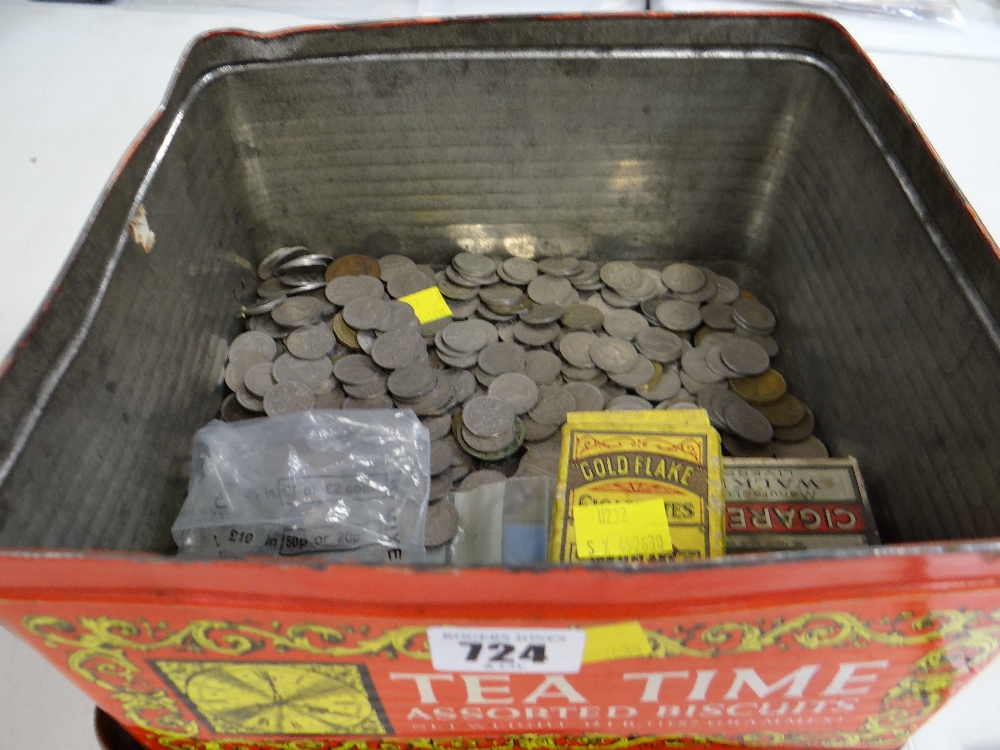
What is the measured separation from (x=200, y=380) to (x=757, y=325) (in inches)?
36.0

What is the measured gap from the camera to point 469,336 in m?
1.18

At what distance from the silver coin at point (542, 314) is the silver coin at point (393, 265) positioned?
238 millimetres

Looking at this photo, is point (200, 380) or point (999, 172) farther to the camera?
point (999, 172)

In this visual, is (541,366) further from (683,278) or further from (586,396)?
(683,278)

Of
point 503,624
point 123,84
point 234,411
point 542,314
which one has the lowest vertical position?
point 234,411

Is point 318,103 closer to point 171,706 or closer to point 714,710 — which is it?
point 171,706

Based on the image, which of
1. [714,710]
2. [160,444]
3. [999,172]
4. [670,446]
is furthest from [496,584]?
[999,172]

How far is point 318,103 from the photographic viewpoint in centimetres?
113

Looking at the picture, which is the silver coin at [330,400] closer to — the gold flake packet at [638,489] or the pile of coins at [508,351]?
the pile of coins at [508,351]

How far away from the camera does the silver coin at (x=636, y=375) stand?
1135 millimetres

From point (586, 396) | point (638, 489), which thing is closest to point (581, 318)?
point (586, 396)

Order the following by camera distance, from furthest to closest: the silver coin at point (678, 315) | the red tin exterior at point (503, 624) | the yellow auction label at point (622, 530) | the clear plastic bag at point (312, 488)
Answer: the silver coin at point (678, 315) → the clear plastic bag at point (312, 488) → the yellow auction label at point (622, 530) → the red tin exterior at point (503, 624)

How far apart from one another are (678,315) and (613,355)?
6.3 inches

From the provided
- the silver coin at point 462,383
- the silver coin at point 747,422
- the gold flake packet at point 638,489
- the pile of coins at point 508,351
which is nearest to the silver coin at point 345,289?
the pile of coins at point 508,351
